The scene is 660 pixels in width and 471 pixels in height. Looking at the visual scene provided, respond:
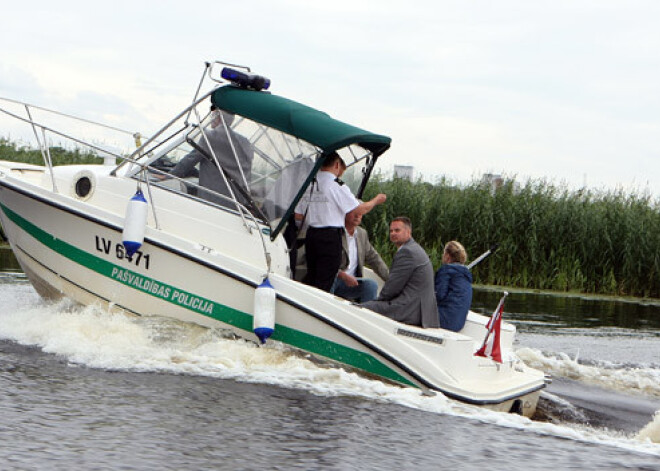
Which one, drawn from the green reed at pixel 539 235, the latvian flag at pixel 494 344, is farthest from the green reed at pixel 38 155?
the latvian flag at pixel 494 344

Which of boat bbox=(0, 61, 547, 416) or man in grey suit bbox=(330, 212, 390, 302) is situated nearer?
boat bbox=(0, 61, 547, 416)

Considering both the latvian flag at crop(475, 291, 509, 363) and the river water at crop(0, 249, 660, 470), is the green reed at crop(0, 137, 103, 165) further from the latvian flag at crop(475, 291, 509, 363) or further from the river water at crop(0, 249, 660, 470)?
the latvian flag at crop(475, 291, 509, 363)

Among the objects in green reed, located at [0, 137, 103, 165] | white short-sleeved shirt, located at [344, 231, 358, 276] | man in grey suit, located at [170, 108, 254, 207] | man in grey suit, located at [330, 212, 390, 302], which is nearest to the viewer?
man in grey suit, located at [170, 108, 254, 207]

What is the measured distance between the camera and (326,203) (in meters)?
7.87

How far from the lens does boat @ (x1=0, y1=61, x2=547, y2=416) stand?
7.43m

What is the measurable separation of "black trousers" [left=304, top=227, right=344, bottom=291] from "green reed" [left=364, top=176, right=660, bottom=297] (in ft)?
30.6

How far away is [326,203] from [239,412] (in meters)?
2.17

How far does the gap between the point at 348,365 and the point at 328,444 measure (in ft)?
5.78

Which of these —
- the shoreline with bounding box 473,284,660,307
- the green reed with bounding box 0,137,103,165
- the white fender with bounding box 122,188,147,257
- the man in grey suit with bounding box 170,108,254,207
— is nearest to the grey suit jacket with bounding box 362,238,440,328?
the man in grey suit with bounding box 170,108,254,207

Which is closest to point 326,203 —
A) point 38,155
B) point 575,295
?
point 575,295

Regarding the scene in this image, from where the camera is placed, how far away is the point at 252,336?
25.3ft

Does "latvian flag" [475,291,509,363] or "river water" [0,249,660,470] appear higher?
"latvian flag" [475,291,509,363]

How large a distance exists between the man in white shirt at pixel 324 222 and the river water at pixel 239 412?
72 cm

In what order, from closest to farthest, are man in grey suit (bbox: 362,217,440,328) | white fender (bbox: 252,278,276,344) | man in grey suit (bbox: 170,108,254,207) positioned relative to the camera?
white fender (bbox: 252,278,276,344)
man in grey suit (bbox: 362,217,440,328)
man in grey suit (bbox: 170,108,254,207)
